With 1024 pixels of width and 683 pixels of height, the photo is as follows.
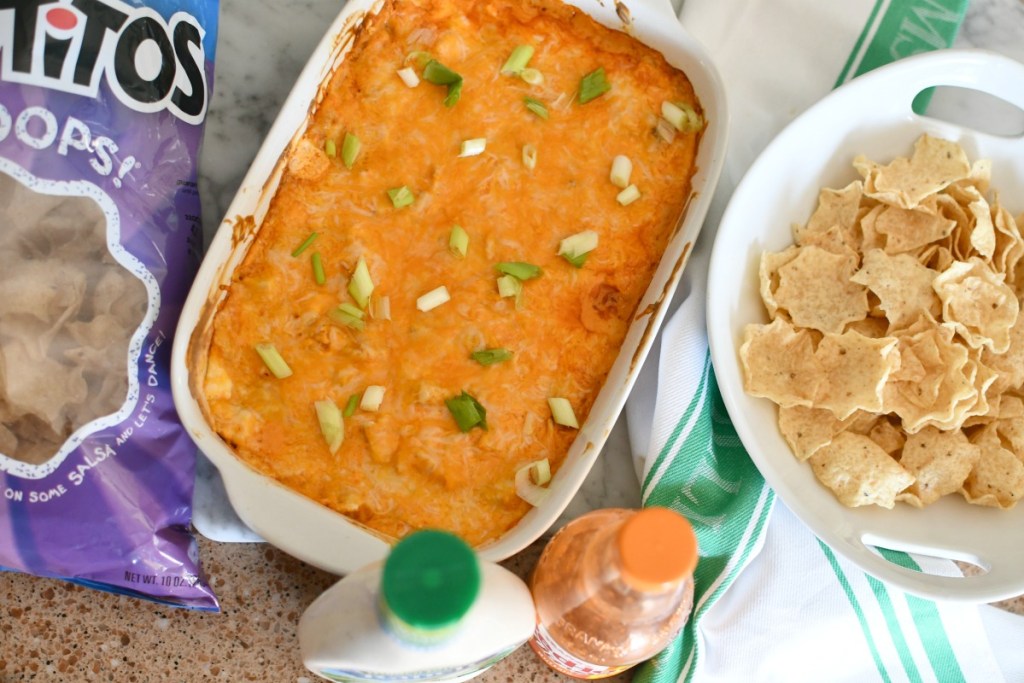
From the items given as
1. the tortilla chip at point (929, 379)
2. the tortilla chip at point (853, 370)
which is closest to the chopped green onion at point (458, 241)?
the tortilla chip at point (853, 370)

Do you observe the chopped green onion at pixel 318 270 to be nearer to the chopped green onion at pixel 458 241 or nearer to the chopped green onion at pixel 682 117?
the chopped green onion at pixel 458 241

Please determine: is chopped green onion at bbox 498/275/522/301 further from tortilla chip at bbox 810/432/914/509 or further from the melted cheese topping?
tortilla chip at bbox 810/432/914/509

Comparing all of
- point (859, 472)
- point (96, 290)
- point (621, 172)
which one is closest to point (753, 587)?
point (859, 472)

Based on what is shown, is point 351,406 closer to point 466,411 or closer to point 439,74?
point 466,411

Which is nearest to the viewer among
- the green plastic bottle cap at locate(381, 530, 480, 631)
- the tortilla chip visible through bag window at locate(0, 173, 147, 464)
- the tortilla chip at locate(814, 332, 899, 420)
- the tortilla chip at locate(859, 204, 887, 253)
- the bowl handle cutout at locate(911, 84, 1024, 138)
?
the green plastic bottle cap at locate(381, 530, 480, 631)

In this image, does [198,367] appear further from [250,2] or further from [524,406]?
[250,2]

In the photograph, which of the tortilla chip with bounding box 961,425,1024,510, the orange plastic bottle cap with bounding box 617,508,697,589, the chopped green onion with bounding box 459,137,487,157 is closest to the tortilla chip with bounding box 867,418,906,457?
the tortilla chip with bounding box 961,425,1024,510
